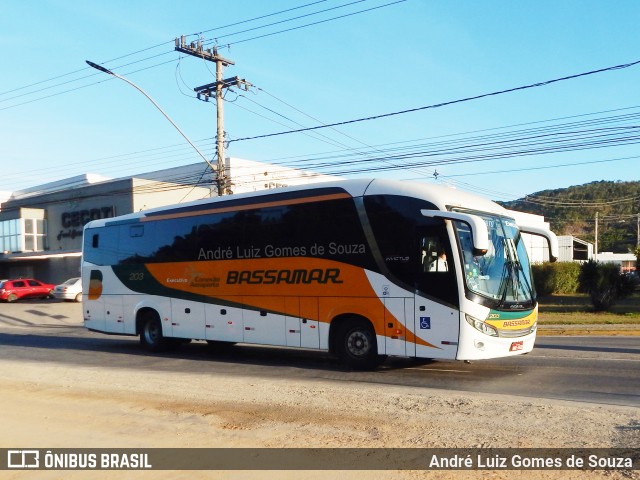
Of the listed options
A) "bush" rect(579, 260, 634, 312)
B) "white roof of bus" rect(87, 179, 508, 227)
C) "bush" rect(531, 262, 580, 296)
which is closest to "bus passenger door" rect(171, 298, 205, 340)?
"white roof of bus" rect(87, 179, 508, 227)

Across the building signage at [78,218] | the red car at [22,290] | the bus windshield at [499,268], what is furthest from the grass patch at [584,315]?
the red car at [22,290]

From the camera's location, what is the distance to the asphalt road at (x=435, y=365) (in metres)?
10.6

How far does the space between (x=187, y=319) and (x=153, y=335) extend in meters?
1.67

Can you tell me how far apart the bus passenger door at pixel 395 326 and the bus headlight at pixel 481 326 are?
1.27 meters

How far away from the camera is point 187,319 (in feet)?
53.8

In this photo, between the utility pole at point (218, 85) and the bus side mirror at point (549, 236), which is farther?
the utility pole at point (218, 85)

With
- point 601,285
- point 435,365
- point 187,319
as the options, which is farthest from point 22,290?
point 435,365

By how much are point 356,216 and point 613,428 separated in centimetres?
684

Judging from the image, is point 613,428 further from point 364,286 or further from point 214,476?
point 364,286

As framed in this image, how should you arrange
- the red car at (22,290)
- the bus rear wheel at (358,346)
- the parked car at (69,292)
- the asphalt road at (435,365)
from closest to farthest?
the asphalt road at (435,365)
the bus rear wheel at (358,346)
the parked car at (69,292)
the red car at (22,290)

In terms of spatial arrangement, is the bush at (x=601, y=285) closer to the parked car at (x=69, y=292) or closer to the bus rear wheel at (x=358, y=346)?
the bus rear wheel at (x=358, y=346)

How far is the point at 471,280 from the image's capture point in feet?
37.8

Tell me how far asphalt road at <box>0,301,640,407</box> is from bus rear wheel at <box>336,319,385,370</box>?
0.24m

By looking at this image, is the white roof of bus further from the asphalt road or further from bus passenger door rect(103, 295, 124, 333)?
bus passenger door rect(103, 295, 124, 333)
